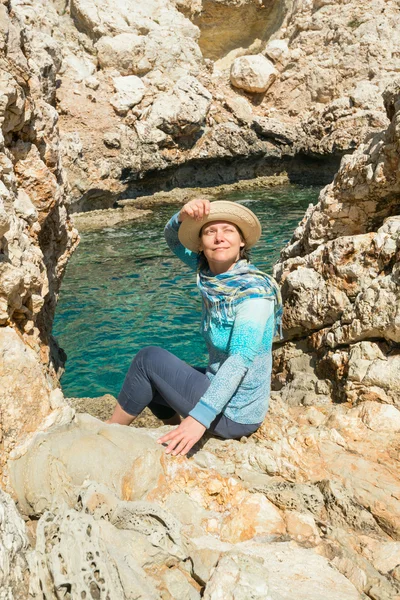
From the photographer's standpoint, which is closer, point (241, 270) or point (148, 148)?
point (241, 270)

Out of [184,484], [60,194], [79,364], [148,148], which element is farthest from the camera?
[148,148]

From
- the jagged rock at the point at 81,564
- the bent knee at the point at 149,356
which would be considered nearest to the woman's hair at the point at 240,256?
the bent knee at the point at 149,356

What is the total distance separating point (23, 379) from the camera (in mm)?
2746

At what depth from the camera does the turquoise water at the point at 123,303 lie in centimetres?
700

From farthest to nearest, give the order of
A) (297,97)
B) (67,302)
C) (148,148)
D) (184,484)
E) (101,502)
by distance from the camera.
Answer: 1. (297,97)
2. (148,148)
3. (67,302)
4. (184,484)
5. (101,502)

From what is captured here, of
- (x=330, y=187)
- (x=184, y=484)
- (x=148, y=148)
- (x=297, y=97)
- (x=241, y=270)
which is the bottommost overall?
(x=184, y=484)

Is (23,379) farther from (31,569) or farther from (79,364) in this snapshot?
(79,364)

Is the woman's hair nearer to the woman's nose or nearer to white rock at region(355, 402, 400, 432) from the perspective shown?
the woman's nose

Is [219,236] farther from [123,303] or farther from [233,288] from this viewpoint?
[123,303]

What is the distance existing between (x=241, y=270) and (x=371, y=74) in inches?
925

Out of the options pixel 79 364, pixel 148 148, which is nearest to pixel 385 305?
pixel 79 364

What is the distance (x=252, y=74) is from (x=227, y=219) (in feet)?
76.5

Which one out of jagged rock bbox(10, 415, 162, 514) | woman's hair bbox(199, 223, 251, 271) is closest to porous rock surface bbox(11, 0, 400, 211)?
woman's hair bbox(199, 223, 251, 271)

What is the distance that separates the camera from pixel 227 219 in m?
3.20
